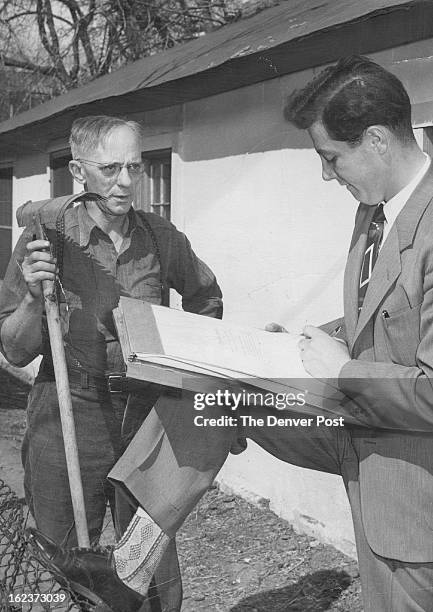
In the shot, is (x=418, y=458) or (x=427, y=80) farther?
(x=427, y=80)

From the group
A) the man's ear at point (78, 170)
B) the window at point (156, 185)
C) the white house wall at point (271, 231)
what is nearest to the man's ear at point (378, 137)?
the man's ear at point (78, 170)

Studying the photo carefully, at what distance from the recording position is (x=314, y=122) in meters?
1.45

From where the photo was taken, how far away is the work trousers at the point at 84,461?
1910mm

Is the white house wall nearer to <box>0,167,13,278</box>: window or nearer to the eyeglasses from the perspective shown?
the eyeglasses

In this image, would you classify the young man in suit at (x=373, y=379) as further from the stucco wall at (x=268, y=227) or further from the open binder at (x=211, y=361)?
the stucco wall at (x=268, y=227)

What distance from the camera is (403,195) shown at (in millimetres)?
1412

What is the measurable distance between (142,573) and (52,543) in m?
0.21

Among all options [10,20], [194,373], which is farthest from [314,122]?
[10,20]

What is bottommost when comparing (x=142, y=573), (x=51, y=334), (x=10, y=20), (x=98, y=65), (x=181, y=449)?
(x=142, y=573)

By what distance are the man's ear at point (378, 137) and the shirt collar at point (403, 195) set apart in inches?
2.9

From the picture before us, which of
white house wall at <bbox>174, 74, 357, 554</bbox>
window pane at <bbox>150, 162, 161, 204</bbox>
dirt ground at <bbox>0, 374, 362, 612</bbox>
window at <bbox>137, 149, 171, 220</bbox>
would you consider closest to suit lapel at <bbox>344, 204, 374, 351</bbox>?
white house wall at <bbox>174, 74, 357, 554</bbox>

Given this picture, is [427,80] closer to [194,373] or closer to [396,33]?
[396,33]

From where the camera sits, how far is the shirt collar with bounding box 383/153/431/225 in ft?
4.60

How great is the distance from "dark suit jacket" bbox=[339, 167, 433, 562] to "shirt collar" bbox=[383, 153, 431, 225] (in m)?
0.01
